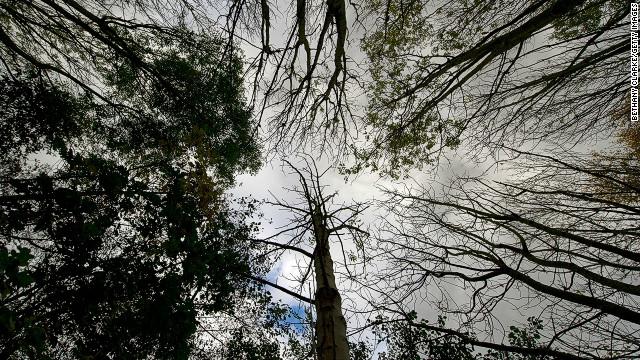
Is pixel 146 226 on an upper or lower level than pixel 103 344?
upper

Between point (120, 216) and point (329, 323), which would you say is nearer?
point (329, 323)

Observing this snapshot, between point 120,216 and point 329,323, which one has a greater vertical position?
point 120,216

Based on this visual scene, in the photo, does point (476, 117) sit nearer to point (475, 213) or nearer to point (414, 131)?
point (414, 131)

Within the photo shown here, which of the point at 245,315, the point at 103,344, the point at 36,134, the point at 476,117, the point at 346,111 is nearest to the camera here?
the point at 103,344

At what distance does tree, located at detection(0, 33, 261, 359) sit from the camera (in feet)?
7.90

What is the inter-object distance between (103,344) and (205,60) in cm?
467

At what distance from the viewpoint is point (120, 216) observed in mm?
2936

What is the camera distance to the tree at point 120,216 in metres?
2.41

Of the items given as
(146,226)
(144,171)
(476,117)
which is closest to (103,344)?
(146,226)

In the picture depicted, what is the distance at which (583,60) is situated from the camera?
9.48ft

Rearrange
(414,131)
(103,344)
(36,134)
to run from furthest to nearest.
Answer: (36,134) → (414,131) → (103,344)

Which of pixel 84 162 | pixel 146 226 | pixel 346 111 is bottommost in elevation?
pixel 146 226

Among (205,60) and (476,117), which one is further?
(205,60)

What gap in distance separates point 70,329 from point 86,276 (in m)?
0.64
